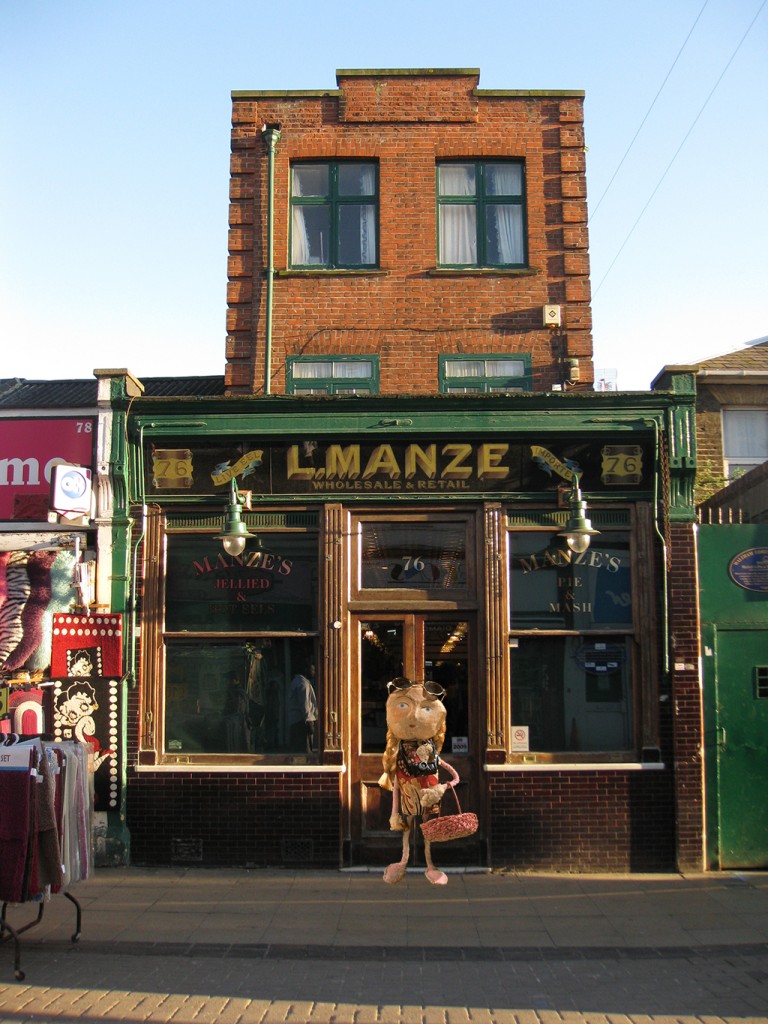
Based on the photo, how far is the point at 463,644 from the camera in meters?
11.2

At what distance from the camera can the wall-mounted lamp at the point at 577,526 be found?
1070 cm

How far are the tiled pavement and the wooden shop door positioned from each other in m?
0.39

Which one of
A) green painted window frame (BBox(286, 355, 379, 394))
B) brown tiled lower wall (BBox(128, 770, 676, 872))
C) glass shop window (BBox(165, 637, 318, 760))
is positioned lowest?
brown tiled lower wall (BBox(128, 770, 676, 872))

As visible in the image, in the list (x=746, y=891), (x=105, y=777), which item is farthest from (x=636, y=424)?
(x=105, y=777)

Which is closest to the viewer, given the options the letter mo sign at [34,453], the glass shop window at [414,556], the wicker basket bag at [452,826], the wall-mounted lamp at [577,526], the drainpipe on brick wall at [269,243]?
the wicker basket bag at [452,826]

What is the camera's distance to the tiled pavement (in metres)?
6.76

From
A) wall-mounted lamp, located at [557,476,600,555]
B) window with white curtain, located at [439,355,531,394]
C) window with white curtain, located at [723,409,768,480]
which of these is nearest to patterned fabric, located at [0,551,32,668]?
window with white curtain, located at [439,355,531,394]

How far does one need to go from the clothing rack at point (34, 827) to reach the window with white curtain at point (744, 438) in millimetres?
12451

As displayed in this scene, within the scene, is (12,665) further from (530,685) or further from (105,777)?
(530,685)

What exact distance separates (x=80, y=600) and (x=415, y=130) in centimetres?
733

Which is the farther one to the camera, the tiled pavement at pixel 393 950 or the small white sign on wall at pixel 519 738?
the small white sign on wall at pixel 519 738

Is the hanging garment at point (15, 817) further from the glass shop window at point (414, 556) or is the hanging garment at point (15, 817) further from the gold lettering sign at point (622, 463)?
the gold lettering sign at point (622, 463)

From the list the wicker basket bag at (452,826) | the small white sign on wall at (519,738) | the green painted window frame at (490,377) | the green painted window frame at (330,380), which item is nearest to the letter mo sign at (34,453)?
the green painted window frame at (330,380)

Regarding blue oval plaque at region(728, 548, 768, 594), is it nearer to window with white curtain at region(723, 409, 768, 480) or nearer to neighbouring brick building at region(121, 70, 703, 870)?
neighbouring brick building at region(121, 70, 703, 870)
